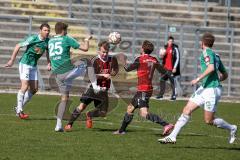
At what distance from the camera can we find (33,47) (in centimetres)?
1706

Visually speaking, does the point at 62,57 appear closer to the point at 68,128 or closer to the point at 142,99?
the point at 68,128

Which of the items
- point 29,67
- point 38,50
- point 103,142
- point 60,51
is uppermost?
point 60,51

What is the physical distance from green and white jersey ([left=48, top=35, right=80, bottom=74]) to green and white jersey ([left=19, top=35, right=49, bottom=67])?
2.05 metres

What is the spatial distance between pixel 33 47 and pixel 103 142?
15.6 ft

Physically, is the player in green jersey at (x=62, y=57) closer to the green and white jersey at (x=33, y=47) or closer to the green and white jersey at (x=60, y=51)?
the green and white jersey at (x=60, y=51)

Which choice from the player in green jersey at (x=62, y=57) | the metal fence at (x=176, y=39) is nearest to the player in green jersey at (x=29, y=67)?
the player in green jersey at (x=62, y=57)

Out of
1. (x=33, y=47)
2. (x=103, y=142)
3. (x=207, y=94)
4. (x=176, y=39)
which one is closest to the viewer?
(x=207, y=94)

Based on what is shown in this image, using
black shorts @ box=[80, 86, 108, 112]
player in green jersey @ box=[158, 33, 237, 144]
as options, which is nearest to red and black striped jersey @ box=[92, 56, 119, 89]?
black shorts @ box=[80, 86, 108, 112]

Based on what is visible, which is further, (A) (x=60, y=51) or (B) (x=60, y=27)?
(A) (x=60, y=51)

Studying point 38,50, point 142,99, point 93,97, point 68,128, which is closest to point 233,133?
point 142,99

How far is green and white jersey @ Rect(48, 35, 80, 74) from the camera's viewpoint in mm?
14758

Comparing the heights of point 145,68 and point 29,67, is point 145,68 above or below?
above

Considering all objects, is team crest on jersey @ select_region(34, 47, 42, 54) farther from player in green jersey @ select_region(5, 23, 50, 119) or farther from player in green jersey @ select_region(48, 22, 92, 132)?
player in green jersey @ select_region(48, 22, 92, 132)

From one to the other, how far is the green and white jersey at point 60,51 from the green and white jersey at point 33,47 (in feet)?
6.74
